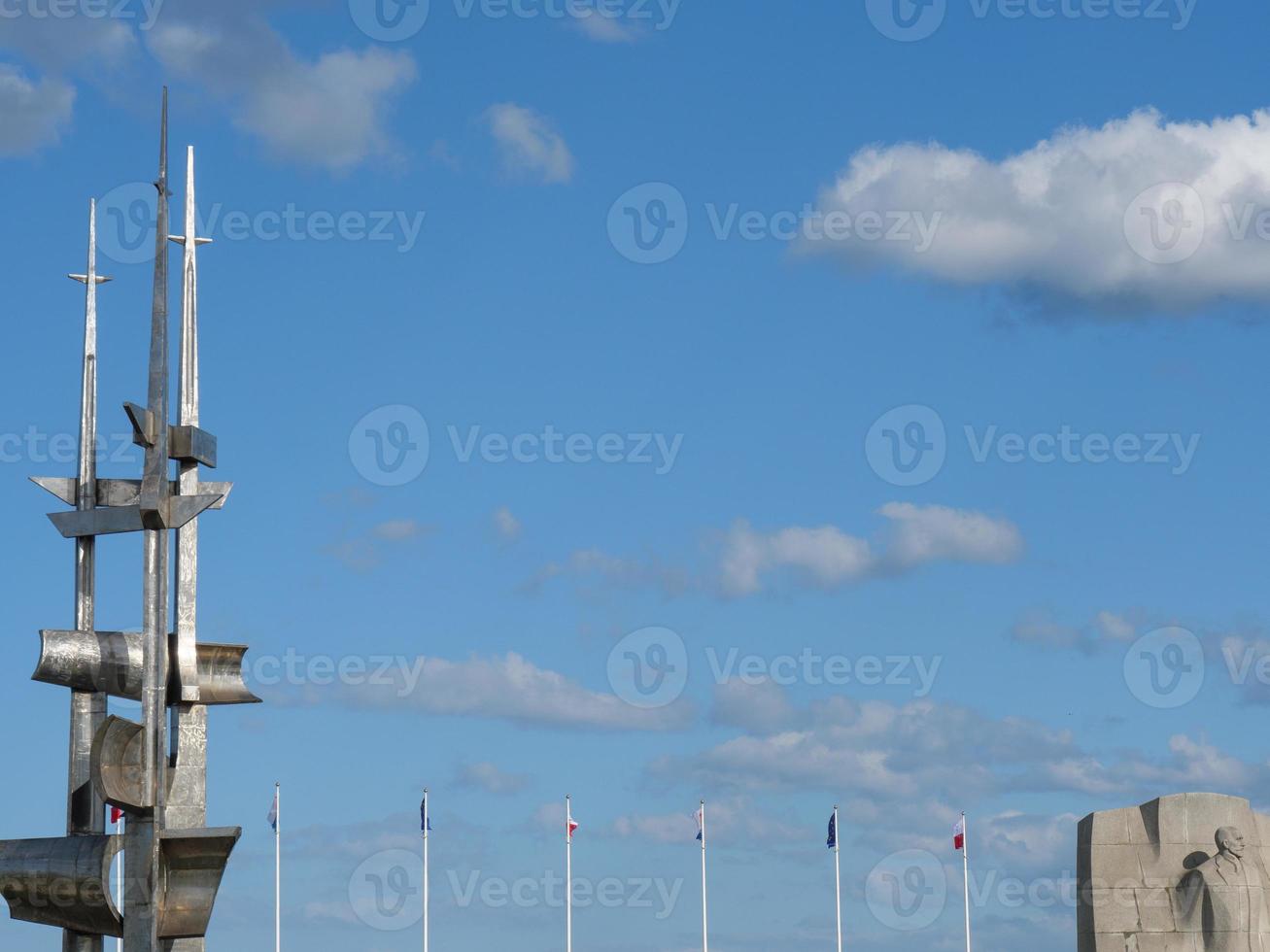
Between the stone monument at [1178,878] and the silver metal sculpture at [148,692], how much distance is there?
14645 millimetres

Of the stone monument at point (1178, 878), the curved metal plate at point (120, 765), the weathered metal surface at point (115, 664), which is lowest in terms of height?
the stone monument at point (1178, 878)

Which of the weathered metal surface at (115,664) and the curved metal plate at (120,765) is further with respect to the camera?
the weathered metal surface at (115,664)

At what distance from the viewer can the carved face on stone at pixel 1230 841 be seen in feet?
99.7

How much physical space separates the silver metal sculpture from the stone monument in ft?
48.0

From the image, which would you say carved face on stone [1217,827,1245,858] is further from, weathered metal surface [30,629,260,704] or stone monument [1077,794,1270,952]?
weathered metal surface [30,629,260,704]

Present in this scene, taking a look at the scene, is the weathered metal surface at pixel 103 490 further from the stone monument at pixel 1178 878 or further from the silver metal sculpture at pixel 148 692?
the stone monument at pixel 1178 878

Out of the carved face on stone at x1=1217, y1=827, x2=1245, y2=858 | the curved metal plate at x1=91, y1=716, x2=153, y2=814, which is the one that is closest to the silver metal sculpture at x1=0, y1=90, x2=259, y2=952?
the curved metal plate at x1=91, y1=716, x2=153, y2=814

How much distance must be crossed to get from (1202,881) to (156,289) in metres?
19.0

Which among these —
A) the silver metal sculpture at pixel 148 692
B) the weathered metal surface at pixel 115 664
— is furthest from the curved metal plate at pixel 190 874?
the weathered metal surface at pixel 115 664

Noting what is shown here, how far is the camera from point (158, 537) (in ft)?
71.9

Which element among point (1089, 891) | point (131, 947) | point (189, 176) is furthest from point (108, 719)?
point (1089, 891)

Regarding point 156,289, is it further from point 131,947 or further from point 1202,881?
point 1202,881

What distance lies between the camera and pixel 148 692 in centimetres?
2136

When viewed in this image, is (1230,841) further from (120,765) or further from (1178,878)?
(120,765)
